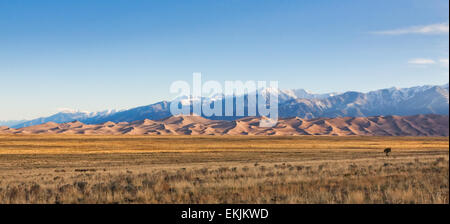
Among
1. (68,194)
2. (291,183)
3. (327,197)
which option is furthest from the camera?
(291,183)

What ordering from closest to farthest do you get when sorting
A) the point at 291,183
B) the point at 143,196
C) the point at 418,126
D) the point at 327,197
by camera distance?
the point at 327,197
the point at 143,196
the point at 291,183
the point at 418,126

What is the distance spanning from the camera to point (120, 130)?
196 metres

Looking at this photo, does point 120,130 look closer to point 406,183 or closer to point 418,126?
point 418,126

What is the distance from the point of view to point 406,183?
14703 mm
